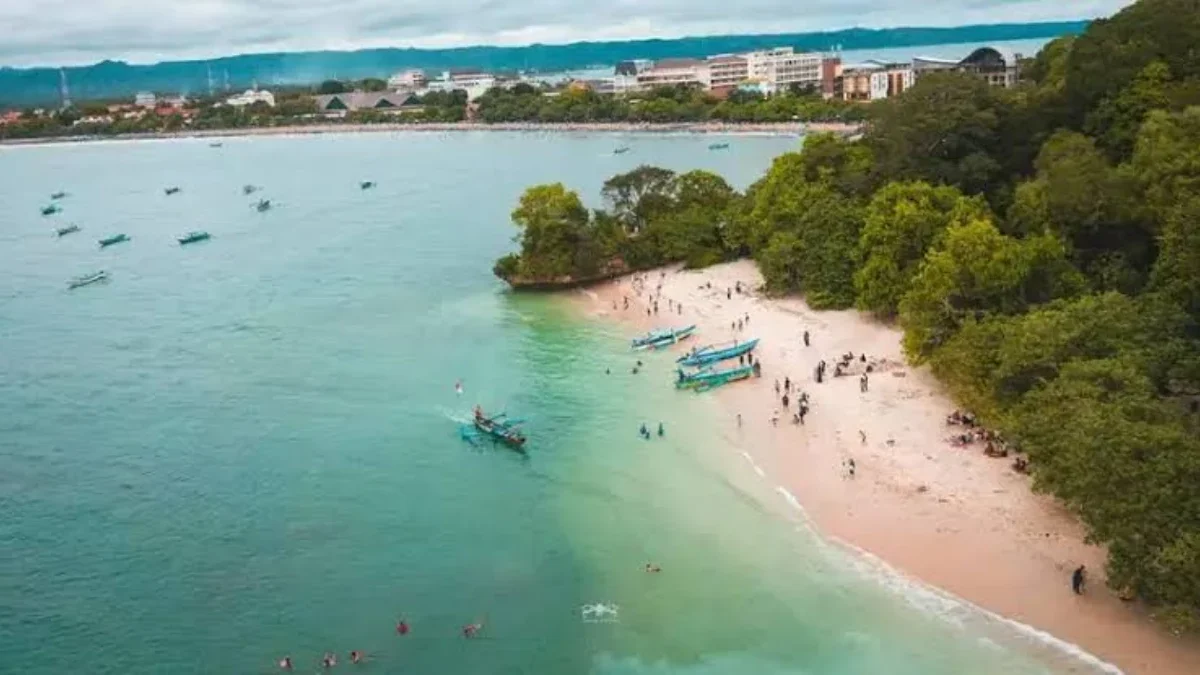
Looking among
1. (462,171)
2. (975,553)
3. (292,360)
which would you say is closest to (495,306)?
(292,360)

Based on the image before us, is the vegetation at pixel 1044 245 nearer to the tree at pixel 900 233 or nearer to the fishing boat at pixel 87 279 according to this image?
the tree at pixel 900 233

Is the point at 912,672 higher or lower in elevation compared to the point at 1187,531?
lower

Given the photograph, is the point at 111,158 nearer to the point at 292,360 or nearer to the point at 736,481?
the point at 292,360

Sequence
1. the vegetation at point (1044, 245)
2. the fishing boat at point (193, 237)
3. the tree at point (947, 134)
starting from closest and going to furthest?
1. the vegetation at point (1044, 245)
2. the tree at point (947, 134)
3. the fishing boat at point (193, 237)

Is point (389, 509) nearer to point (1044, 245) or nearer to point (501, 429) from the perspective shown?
point (501, 429)

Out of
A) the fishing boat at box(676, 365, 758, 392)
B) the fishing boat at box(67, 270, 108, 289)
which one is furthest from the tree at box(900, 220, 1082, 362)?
the fishing boat at box(67, 270, 108, 289)

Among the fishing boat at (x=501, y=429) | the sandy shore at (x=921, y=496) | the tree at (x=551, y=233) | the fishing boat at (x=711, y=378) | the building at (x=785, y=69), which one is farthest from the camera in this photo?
the building at (x=785, y=69)

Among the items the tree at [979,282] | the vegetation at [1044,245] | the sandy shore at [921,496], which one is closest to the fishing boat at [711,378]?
the sandy shore at [921,496]
